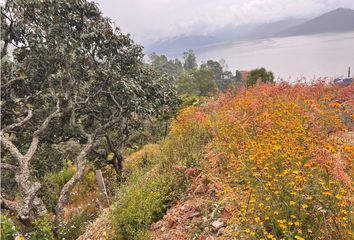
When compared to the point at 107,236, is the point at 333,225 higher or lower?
higher

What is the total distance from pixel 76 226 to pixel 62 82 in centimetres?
360

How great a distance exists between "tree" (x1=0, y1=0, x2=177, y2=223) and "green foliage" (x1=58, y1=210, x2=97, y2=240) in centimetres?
58

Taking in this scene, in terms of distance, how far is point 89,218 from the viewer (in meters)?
8.16

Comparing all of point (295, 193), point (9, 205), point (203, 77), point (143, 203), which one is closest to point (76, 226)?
point (9, 205)

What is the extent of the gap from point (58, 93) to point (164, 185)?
4.08 metres

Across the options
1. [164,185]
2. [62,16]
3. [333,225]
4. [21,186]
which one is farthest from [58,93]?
[333,225]

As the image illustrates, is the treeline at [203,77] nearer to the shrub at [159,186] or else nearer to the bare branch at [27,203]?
the shrub at [159,186]

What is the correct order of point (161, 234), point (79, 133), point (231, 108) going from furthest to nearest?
1. point (79, 133)
2. point (231, 108)
3. point (161, 234)

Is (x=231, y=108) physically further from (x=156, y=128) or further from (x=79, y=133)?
(x=156, y=128)

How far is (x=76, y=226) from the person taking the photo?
763cm

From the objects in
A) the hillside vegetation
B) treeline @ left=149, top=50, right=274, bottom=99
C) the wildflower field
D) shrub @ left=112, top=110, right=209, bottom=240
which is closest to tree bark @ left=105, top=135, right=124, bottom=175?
treeline @ left=149, top=50, right=274, bottom=99

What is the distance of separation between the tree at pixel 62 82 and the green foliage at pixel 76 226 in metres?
0.58

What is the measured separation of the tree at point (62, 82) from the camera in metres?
7.15

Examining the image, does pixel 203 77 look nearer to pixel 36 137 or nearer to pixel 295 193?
pixel 36 137
